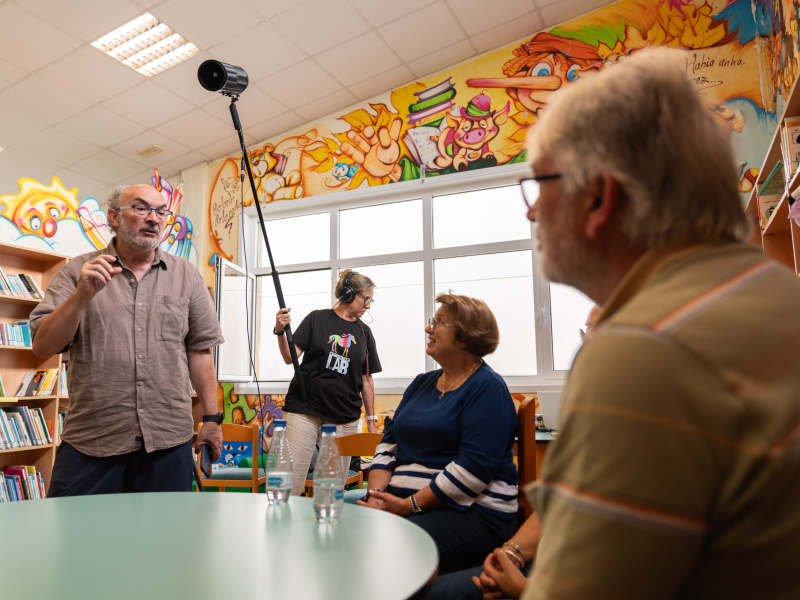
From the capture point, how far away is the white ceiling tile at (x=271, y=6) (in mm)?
3756

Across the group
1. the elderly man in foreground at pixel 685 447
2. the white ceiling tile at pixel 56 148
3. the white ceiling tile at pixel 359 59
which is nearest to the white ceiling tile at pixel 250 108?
the white ceiling tile at pixel 359 59

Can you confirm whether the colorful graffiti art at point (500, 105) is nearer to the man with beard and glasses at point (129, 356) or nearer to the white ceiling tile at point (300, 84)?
the white ceiling tile at point (300, 84)

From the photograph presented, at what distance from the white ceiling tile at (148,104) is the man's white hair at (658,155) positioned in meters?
4.59

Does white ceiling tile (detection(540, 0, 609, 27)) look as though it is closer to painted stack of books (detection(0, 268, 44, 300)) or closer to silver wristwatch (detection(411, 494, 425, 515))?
silver wristwatch (detection(411, 494, 425, 515))

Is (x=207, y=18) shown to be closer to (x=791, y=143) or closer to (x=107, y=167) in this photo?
(x=107, y=167)

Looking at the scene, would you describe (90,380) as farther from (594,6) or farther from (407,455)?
(594,6)

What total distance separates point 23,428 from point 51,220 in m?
1.49

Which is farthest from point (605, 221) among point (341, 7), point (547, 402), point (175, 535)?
point (341, 7)

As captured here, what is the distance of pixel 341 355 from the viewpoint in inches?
129

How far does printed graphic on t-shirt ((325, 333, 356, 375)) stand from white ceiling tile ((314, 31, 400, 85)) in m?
2.39

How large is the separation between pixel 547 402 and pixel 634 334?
9.61ft

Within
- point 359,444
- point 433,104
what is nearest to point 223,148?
point 433,104

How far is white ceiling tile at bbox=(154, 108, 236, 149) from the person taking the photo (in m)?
4.84

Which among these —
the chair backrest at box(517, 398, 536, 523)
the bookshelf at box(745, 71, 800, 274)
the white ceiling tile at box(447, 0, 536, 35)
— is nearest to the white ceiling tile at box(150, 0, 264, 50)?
the white ceiling tile at box(447, 0, 536, 35)
